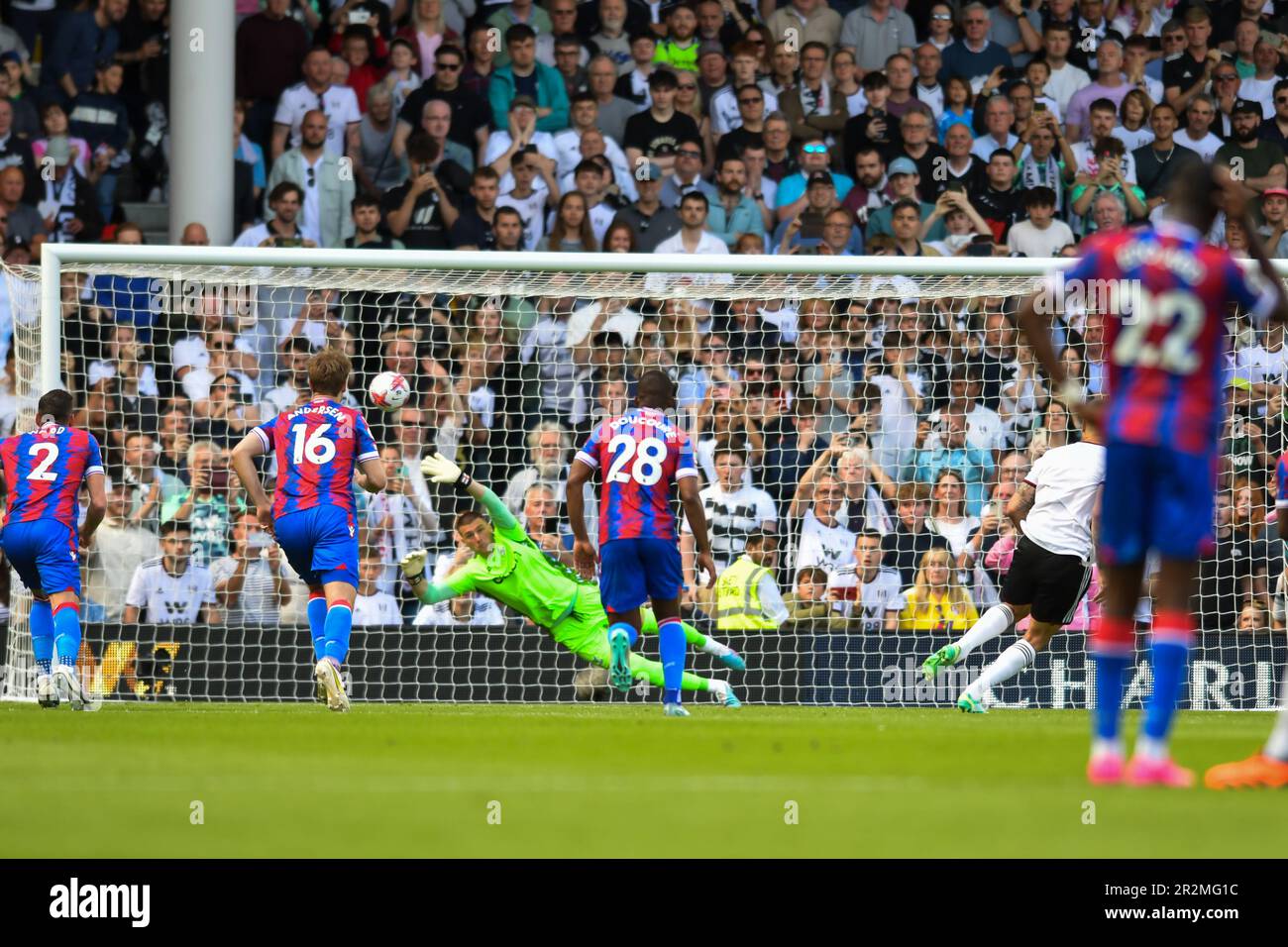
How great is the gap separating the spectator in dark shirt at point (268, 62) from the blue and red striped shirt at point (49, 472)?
642 cm

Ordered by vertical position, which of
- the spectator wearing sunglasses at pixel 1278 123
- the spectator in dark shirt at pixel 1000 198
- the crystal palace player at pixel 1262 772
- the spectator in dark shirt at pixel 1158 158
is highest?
the spectator wearing sunglasses at pixel 1278 123

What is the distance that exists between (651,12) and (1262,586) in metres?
8.46

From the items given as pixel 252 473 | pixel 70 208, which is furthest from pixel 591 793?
pixel 70 208

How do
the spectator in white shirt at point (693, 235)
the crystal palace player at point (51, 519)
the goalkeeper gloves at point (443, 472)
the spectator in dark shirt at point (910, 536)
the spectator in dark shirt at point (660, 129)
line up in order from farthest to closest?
1. the spectator in dark shirt at point (660, 129)
2. the spectator in white shirt at point (693, 235)
3. the spectator in dark shirt at point (910, 536)
4. the goalkeeper gloves at point (443, 472)
5. the crystal palace player at point (51, 519)

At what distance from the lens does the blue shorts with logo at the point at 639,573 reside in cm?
1188

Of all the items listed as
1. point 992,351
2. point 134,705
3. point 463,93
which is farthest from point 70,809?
point 463,93

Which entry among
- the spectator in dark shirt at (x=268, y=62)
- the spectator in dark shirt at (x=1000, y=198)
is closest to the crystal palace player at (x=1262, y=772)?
the spectator in dark shirt at (x=1000, y=198)

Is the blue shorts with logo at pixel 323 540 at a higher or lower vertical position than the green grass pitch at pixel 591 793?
higher

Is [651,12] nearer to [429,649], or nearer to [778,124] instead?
[778,124]

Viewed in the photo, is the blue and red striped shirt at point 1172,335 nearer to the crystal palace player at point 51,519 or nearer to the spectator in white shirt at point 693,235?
the crystal palace player at point 51,519

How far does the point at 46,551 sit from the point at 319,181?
606 cm

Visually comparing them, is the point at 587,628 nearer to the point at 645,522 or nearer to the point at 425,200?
the point at 645,522

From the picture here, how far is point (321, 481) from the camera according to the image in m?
11.0

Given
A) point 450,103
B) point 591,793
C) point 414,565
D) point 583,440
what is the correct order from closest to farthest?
point 591,793
point 414,565
point 583,440
point 450,103
